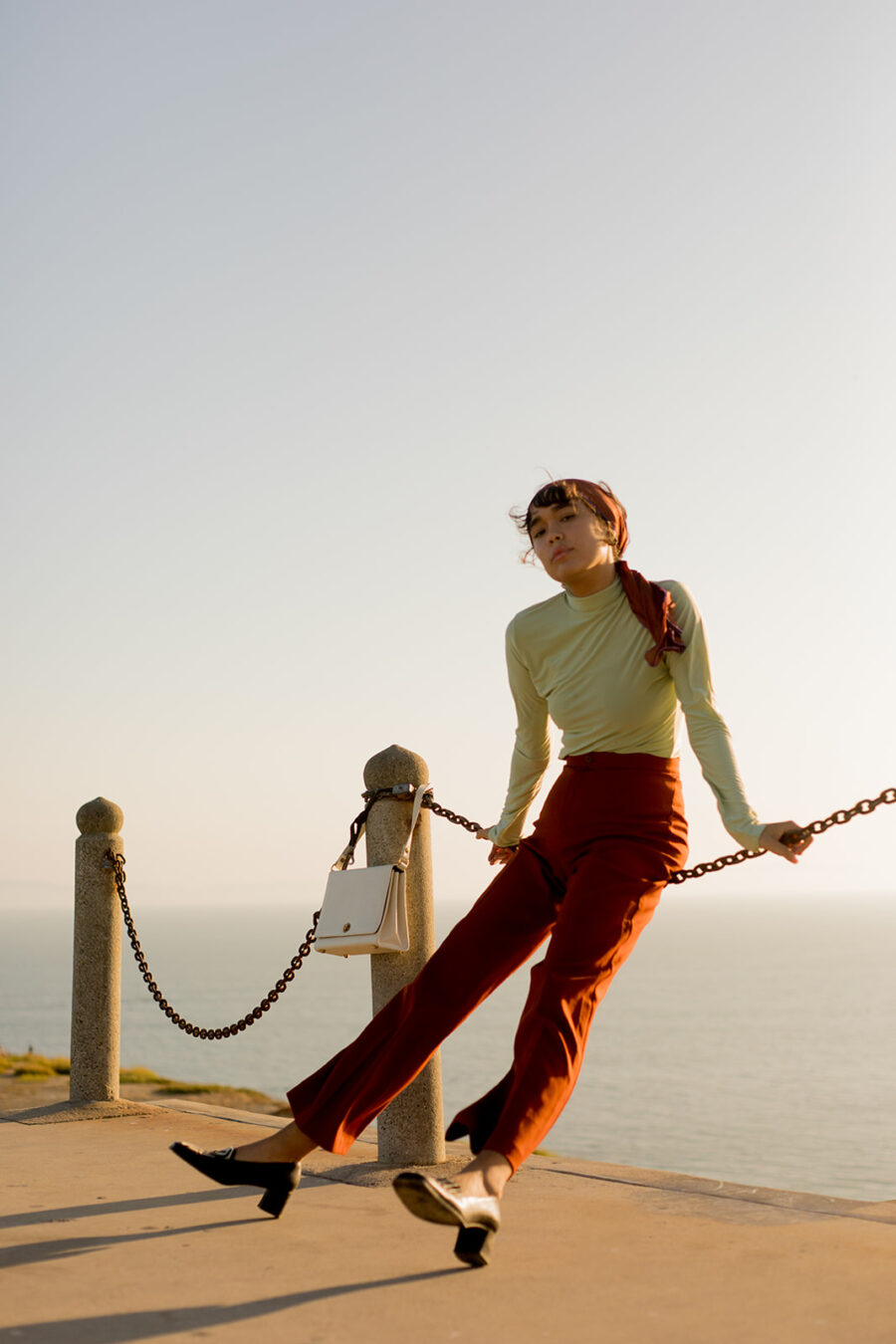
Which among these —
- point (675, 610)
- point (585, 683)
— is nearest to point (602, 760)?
point (585, 683)

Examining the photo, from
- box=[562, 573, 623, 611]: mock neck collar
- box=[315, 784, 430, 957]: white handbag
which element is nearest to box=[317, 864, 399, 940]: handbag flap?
box=[315, 784, 430, 957]: white handbag

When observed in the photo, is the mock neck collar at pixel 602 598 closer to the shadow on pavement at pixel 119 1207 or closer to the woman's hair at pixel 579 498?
the woman's hair at pixel 579 498

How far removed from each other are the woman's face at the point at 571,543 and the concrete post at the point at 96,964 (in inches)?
134

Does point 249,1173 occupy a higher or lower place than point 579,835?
lower

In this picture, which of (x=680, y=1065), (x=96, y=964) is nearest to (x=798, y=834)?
(x=96, y=964)

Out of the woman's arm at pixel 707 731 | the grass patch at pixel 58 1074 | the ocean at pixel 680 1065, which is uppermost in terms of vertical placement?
the woman's arm at pixel 707 731

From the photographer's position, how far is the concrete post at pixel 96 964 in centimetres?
627

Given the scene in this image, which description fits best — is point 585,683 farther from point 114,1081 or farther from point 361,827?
point 114,1081

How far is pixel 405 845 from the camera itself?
192 inches

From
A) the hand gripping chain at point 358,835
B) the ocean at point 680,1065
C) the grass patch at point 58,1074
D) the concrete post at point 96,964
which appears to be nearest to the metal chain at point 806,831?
the hand gripping chain at point 358,835

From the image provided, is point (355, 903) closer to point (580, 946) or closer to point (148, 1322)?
point (580, 946)

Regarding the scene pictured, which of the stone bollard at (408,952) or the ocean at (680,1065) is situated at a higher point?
the stone bollard at (408,952)

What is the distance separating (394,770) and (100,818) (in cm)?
225

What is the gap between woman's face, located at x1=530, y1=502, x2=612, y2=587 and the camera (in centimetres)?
396
